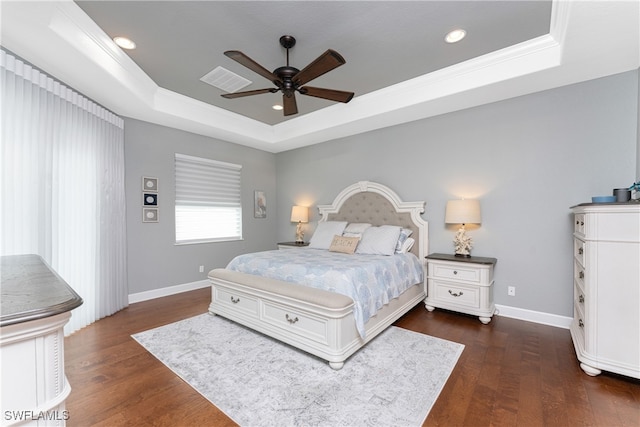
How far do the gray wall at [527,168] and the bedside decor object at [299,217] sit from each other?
5.70ft

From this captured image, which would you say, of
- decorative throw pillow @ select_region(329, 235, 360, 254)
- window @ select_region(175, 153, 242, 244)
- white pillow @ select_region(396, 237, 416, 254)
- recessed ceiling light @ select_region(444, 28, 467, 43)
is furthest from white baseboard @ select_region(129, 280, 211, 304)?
recessed ceiling light @ select_region(444, 28, 467, 43)

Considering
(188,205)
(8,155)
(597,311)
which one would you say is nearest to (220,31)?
(8,155)

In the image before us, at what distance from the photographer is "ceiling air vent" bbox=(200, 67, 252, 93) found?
126 inches

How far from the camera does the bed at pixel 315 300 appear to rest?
2273 mm

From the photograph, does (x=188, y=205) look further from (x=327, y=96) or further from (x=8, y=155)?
(x=327, y=96)

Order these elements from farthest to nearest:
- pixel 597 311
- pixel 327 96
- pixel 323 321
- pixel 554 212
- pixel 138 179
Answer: pixel 138 179 → pixel 554 212 → pixel 327 96 → pixel 323 321 → pixel 597 311

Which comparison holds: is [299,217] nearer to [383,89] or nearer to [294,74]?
[383,89]

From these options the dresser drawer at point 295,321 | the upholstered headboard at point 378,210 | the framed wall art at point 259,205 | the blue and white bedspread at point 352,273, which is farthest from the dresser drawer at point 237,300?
the framed wall art at point 259,205

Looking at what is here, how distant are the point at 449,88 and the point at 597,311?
2.55m

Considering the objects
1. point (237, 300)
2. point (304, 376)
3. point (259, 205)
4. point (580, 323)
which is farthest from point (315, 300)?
point (259, 205)

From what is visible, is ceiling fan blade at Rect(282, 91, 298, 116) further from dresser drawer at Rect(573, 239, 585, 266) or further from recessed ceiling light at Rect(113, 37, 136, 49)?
dresser drawer at Rect(573, 239, 585, 266)

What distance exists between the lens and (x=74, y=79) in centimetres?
279

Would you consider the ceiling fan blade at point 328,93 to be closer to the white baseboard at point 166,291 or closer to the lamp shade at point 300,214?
the lamp shade at point 300,214

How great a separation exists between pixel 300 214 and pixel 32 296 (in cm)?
430
